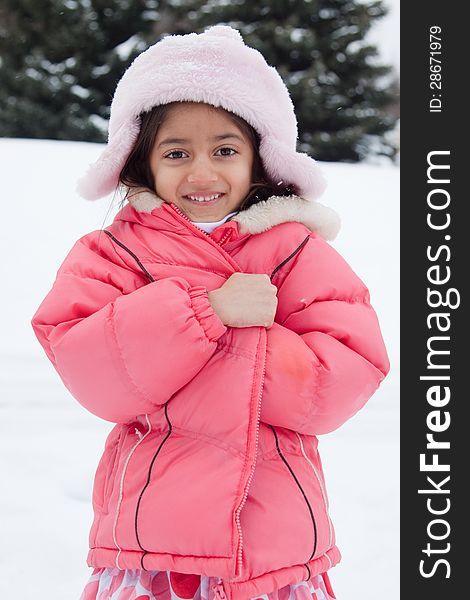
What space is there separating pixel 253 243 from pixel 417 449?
3.23ft

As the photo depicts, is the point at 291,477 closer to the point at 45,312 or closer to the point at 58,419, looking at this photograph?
the point at 45,312

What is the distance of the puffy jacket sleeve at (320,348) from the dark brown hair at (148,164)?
0.16 m

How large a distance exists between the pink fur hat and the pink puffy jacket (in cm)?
20

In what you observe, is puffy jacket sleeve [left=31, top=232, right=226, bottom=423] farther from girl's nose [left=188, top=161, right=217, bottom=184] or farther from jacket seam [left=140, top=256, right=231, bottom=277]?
girl's nose [left=188, top=161, right=217, bottom=184]

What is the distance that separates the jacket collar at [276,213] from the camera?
149cm

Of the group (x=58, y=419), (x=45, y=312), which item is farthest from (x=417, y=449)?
(x=58, y=419)

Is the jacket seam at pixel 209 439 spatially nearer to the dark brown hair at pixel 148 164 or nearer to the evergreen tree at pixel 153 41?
the dark brown hair at pixel 148 164

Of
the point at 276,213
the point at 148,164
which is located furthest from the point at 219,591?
the point at 148,164

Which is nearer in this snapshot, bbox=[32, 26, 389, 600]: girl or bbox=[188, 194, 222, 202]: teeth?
bbox=[32, 26, 389, 600]: girl

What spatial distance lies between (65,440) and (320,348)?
6.28ft

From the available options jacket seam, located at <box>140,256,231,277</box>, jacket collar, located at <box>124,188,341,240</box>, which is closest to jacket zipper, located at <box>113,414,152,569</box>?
jacket seam, located at <box>140,256,231,277</box>

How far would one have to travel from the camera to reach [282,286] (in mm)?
1462

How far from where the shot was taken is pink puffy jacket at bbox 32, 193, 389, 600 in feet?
4.30

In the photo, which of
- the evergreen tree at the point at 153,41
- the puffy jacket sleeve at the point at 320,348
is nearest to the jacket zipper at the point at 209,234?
the puffy jacket sleeve at the point at 320,348
